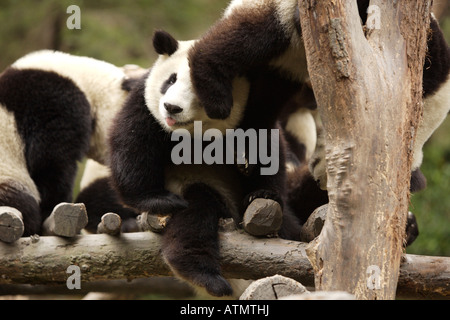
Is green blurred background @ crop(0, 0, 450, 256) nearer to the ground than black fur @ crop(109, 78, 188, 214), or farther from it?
farther from it

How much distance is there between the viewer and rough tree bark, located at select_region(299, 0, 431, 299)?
2.88 metres

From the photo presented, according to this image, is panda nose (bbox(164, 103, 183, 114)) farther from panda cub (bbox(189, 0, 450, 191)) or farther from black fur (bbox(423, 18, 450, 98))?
black fur (bbox(423, 18, 450, 98))

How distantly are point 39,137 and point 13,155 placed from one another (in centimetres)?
27

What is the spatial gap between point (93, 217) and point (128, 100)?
1.78 metres

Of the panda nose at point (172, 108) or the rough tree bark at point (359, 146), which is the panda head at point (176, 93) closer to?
the panda nose at point (172, 108)

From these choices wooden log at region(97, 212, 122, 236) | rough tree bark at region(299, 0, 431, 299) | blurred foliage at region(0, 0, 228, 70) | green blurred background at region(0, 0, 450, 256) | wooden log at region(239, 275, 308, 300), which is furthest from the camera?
blurred foliage at region(0, 0, 228, 70)

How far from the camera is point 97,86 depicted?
623cm

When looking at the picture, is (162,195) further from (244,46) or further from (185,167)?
(244,46)

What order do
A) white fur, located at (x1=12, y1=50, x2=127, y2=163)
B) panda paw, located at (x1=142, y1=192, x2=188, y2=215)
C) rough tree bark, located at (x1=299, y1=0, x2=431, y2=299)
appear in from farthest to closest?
white fur, located at (x1=12, y1=50, x2=127, y2=163) → panda paw, located at (x1=142, y1=192, x2=188, y2=215) → rough tree bark, located at (x1=299, y1=0, x2=431, y2=299)

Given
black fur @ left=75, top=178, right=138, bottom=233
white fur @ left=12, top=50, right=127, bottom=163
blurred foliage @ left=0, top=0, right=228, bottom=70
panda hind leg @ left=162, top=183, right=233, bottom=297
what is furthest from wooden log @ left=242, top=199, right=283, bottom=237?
blurred foliage @ left=0, top=0, right=228, bottom=70

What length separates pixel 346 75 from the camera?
301cm

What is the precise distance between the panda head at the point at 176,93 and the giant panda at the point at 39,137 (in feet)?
4.65

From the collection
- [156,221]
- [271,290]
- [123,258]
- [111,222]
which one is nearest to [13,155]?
[111,222]

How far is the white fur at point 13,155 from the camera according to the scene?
5199mm
